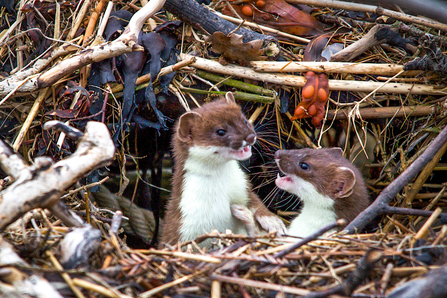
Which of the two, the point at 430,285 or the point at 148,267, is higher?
the point at 430,285

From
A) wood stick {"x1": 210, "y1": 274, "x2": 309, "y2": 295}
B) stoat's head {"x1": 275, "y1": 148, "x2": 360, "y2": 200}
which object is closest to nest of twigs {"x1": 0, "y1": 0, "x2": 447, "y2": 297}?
stoat's head {"x1": 275, "y1": 148, "x2": 360, "y2": 200}

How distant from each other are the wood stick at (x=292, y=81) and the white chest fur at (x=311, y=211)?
907 mm

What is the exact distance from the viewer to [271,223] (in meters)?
3.38

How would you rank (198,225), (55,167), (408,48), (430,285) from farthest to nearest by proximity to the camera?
(408,48) → (198,225) → (55,167) → (430,285)

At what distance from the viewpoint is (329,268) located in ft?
6.63

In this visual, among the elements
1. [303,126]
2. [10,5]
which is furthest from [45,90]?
[303,126]

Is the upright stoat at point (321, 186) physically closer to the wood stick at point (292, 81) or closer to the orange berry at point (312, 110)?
the orange berry at point (312, 110)

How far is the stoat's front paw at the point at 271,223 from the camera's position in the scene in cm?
334

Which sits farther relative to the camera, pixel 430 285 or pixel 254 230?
pixel 254 230

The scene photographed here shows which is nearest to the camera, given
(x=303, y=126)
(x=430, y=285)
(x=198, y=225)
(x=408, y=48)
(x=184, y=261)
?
(x=430, y=285)

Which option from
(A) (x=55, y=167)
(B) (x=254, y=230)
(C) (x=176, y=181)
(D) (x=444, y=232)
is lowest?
(B) (x=254, y=230)

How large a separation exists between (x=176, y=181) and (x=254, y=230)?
809 millimetres

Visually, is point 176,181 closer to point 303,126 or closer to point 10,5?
point 303,126

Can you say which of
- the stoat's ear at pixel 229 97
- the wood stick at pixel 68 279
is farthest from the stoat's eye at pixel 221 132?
the wood stick at pixel 68 279
